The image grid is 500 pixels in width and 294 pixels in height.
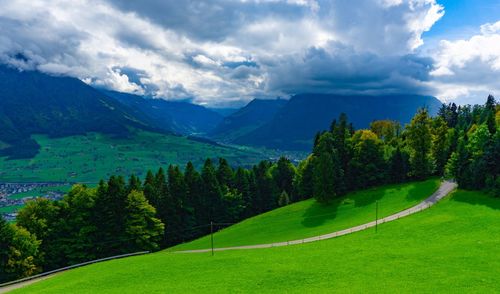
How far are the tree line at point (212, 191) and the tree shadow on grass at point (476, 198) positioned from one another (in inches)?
63.5

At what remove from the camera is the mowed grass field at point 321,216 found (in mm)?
61344

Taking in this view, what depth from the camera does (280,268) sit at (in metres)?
35.8

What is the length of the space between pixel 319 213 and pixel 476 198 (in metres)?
27.4

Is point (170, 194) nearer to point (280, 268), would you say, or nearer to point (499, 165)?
point (280, 268)

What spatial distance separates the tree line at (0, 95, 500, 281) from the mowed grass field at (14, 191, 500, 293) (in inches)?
619

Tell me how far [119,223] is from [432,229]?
52.3 meters

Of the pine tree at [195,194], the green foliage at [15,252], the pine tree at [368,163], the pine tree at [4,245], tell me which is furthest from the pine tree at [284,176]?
the pine tree at [4,245]

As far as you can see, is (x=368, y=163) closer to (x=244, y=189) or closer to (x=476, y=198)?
(x=476, y=198)

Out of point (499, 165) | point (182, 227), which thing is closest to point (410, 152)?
point (499, 165)

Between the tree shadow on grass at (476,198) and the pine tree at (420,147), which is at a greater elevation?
the pine tree at (420,147)

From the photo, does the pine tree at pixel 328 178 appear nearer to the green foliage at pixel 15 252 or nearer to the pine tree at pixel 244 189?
the pine tree at pixel 244 189

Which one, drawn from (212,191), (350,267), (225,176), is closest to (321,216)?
(212,191)

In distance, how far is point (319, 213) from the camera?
238 ft

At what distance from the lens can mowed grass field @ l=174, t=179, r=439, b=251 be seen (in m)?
61.3
